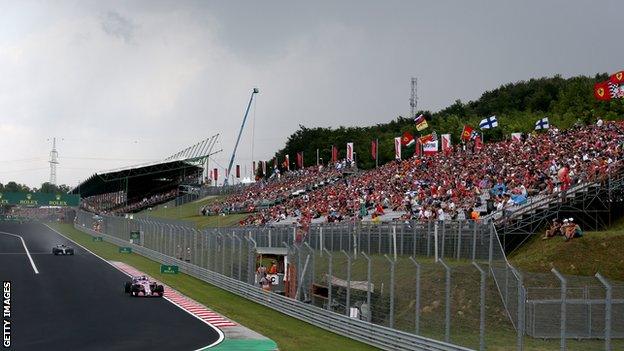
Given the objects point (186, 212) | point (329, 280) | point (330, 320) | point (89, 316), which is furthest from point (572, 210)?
point (186, 212)

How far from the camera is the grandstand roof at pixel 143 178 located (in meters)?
116

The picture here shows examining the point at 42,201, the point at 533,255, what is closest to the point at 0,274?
the point at 533,255

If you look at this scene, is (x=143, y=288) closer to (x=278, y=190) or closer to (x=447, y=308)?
Answer: (x=447, y=308)

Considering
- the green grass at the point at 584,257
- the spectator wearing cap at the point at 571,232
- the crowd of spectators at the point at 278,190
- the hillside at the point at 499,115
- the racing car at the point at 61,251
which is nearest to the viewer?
the green grass at the point at 584,257

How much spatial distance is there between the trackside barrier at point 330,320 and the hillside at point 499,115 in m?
45.2

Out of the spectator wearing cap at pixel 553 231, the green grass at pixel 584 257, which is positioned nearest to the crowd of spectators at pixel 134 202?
the spectator wearing cap at pixel 553 231

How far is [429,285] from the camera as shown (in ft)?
70.8

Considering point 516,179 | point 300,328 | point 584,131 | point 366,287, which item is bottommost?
point 300,328

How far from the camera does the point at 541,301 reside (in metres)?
17.5

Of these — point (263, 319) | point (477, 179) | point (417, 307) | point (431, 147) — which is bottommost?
point (263, 319)

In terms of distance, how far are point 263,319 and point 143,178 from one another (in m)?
96.6

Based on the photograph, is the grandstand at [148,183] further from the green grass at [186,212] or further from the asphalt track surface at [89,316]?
the asphalt track surface at [89,316]

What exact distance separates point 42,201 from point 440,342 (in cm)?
12144

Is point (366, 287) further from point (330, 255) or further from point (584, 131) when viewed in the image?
point (584, 131)
